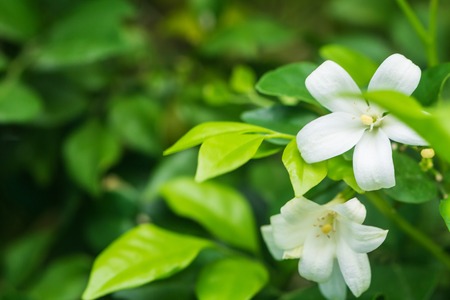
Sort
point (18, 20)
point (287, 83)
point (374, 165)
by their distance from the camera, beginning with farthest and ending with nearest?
1. point (18, 20)
2. point (287, 83)
3. point (374, 165)

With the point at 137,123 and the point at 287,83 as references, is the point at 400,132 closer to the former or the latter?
the point at 287,83

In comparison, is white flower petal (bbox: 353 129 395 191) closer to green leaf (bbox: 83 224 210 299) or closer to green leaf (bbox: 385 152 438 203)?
green leaf (bbox: 385 152 438 203)

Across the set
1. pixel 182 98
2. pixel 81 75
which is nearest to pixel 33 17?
pixel 81 75

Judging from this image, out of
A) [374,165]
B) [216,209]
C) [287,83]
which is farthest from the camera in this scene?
[216,209]

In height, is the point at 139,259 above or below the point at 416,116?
below

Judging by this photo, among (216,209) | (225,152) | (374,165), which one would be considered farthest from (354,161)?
(216,209)

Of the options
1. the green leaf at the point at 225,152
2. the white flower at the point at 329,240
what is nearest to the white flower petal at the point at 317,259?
the white flower at the point at 329,240
